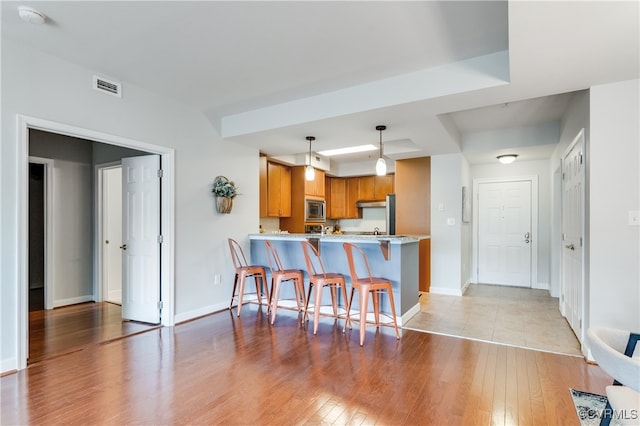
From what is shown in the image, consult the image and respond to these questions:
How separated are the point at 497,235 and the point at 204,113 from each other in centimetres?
555

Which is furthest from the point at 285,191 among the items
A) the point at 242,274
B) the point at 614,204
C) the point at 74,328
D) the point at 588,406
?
the point at 588,406

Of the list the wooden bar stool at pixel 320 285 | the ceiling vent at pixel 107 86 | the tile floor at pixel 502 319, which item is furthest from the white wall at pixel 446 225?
the ceiling vent at pixel 107 86

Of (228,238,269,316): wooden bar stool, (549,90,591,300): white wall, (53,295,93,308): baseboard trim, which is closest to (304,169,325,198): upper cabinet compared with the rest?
(228,238,269,316): wooden bar stool

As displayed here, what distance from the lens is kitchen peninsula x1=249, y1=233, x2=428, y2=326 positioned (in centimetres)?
392

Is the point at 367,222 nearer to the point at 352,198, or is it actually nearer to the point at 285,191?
the point at 352,198

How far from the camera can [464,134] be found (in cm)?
548

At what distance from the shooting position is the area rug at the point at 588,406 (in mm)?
2031

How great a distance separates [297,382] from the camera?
2.50m

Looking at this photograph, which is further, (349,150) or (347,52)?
(349,150)

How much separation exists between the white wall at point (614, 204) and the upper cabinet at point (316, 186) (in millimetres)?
4618

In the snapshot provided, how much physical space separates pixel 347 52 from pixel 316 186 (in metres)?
4.35

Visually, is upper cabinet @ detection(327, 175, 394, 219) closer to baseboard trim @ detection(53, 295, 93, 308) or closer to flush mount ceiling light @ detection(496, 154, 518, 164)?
flush mount ceiling light @ detection(496, 154, 518, 164)

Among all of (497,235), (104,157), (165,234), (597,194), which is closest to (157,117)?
(165,234)

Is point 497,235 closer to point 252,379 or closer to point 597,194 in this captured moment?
point 597,194
